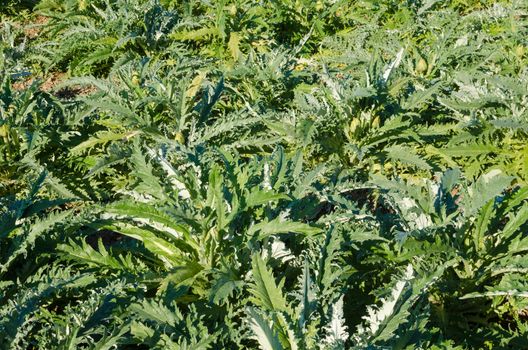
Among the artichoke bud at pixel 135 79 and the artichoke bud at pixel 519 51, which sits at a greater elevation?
the artichoke bud at pixel 135 79

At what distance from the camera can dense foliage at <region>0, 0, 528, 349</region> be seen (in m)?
2.39

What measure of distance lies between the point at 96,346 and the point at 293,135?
7.31 feet

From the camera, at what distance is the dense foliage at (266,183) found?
7.84 ft

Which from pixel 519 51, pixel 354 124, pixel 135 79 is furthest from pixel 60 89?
pixel 519 51

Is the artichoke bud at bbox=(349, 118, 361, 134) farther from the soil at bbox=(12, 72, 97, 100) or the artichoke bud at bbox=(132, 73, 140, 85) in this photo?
the soil at bbox=(12, 72, 97, 100)

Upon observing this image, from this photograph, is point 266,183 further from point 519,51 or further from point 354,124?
point 519,51

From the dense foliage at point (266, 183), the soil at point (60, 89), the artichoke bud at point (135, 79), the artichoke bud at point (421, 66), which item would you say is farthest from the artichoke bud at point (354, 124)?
the soil at point (60, 89)

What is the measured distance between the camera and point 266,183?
289 cm

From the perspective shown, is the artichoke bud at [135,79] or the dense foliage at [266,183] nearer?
the dense foliage at [266,183]

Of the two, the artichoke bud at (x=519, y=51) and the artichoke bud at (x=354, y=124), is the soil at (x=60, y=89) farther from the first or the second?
the artichoke bud at (x=519, y=51)

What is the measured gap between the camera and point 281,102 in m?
4.66

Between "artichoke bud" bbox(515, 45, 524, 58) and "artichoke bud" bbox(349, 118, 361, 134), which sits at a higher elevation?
"artichoke bud" bbox(515, 45, 524, 58)

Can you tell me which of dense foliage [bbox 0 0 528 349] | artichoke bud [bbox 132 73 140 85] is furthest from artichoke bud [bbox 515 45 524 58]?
artichoke bud [bbox 132 73 140 85]

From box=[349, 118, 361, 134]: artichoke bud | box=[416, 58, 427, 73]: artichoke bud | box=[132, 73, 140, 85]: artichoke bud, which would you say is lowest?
box=[349, 118, 361, 134]: artichoke bud
